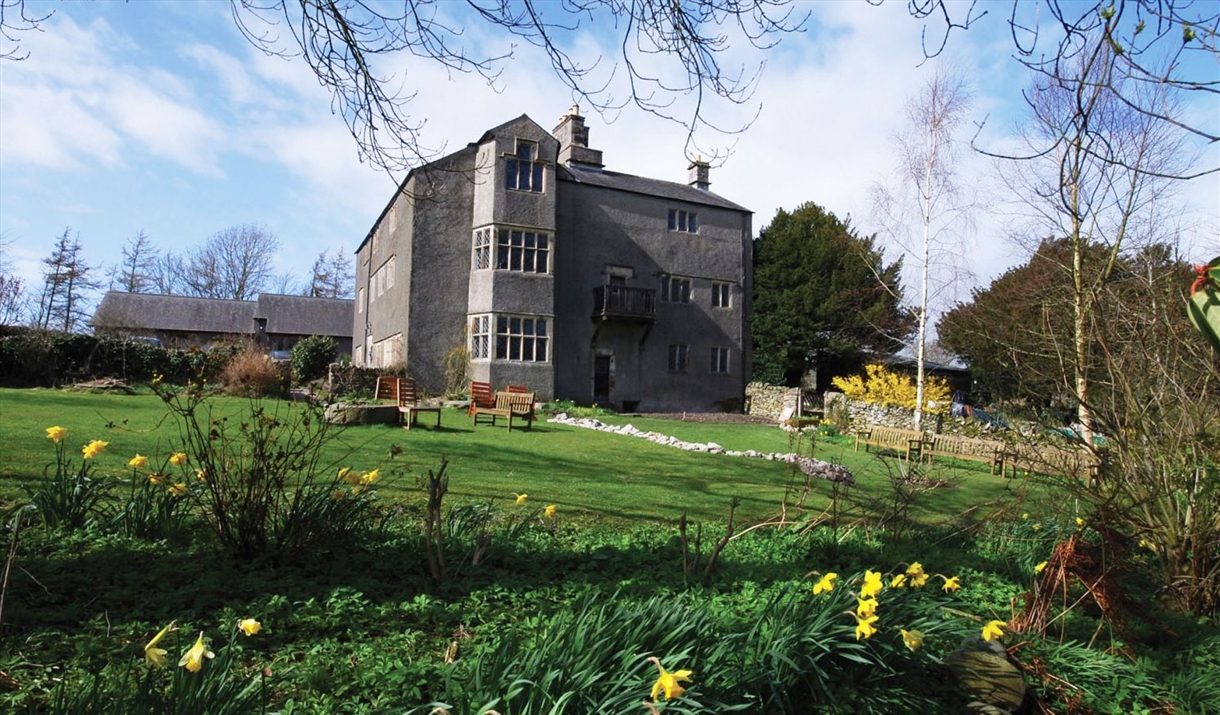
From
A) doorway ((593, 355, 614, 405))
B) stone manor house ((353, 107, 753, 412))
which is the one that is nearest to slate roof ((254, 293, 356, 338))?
stone manor house ((353, 107, 753, 412))

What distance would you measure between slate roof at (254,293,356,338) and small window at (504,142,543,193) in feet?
97.5

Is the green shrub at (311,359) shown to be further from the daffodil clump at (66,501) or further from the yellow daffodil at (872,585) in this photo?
the yellow daffodil at (872,585)

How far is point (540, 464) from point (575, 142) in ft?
79.3

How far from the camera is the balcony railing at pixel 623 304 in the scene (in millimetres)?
29031

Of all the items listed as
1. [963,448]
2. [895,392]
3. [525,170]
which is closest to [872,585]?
[963,448]

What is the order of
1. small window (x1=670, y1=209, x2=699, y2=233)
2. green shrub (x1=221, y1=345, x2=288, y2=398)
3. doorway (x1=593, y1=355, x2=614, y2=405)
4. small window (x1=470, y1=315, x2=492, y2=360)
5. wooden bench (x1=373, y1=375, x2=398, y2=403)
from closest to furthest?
green shrub (x1=221, y1=345, x2=288, y2=398)
wooden bench (x1=373, y1=375, x2=398, y2=403)
small window (x1=470, y1=315, x2=492, y2=360)
doorway (x1=593, y1=355, x2=614, y2=405)
small window (x1=670, y1=209, x2=699, y2=233)

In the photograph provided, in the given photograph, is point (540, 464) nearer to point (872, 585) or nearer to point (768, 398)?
point (872, 585)

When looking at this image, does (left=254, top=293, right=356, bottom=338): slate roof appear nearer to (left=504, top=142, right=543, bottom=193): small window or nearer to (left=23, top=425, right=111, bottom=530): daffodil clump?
(left=504, top=142, right=543, bottom=193): small window

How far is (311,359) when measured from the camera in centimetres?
2625

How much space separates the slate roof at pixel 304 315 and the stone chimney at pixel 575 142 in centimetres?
2723

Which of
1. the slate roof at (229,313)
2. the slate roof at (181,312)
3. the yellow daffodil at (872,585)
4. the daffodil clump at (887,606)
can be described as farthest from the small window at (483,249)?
the slate roof at (181,312)

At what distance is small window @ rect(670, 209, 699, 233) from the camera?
3244 centimetres

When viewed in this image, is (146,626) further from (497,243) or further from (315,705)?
(497,243)

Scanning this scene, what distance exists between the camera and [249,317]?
5478 cm
